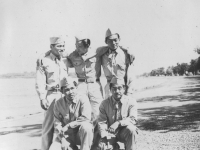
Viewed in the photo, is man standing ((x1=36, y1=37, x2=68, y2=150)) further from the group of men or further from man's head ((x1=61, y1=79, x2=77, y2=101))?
man's head ((x1=61, y1=79, x2=77, y2=101))

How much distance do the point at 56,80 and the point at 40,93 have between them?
0.34m

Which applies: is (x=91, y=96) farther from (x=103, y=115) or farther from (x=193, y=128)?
(x=193, y=128)

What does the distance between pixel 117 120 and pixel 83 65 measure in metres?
1.21

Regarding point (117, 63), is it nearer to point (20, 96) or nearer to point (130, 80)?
point (130, 80)

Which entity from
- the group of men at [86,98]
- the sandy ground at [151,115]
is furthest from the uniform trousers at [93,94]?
the sandy ground at [151,115]

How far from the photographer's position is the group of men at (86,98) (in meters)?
4.05

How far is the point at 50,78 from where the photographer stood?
15.9 ft

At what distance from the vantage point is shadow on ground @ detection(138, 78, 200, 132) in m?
6.86

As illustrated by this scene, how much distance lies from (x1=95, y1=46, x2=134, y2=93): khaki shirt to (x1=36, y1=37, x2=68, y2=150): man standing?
636 millimetres

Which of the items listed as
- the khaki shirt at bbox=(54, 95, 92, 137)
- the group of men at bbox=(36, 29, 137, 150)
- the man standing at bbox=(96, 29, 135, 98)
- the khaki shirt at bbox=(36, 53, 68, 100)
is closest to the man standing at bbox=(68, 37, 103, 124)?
the group of men at bbox=(36, 29, 137, 150)

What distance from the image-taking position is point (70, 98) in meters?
4.14

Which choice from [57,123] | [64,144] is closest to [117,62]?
[57,123]

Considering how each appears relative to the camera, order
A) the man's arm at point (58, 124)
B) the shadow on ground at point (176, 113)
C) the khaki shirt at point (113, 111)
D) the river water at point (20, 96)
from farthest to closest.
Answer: the shadow on ground at point (176, 113), the river water at point (20, 96), the khaki shirt at point (113, 111), the man's arm at point (58, 124)

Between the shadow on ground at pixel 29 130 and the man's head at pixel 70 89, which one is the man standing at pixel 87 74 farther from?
the shadow on ground at pixel 29 130
